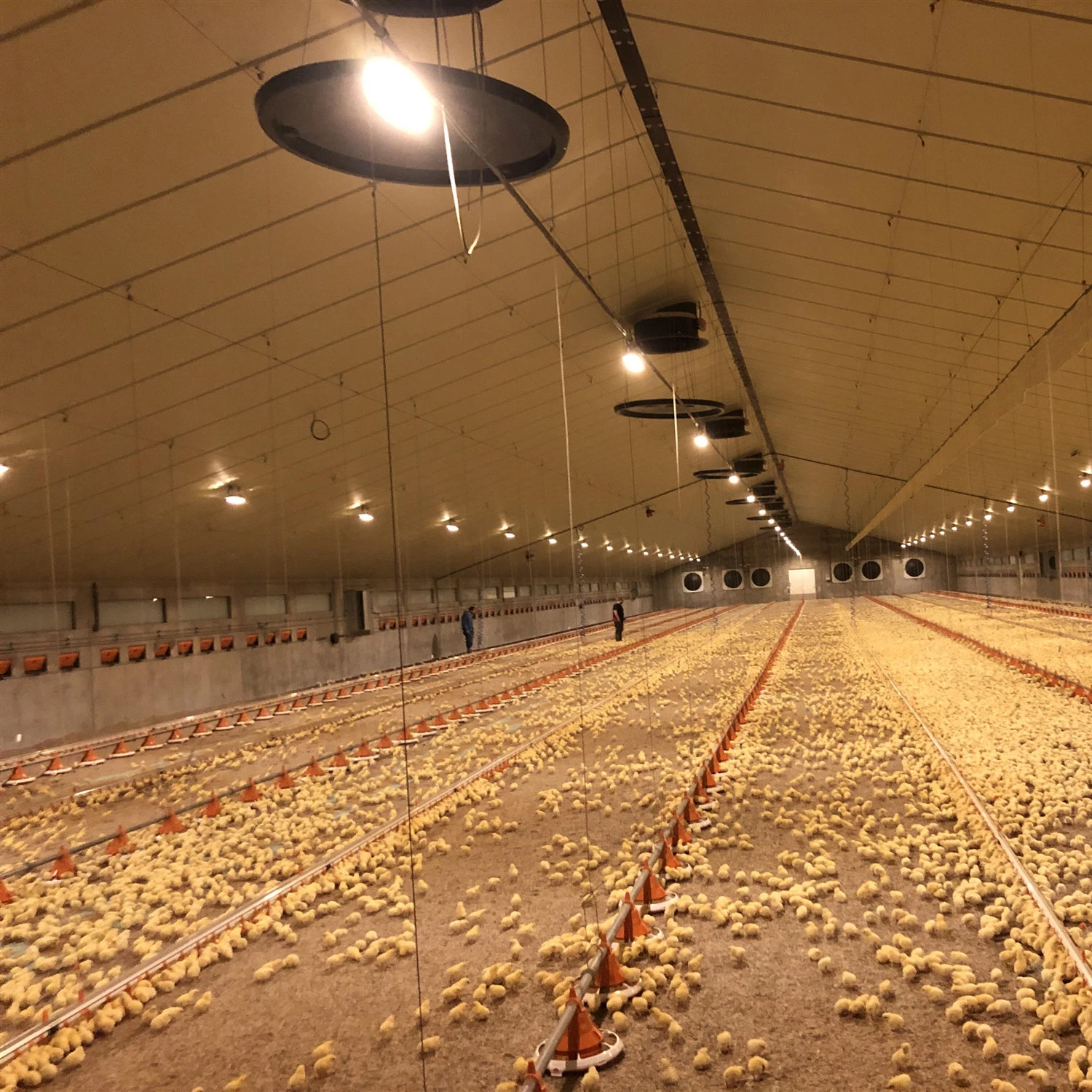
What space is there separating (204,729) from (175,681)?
4.40 meters

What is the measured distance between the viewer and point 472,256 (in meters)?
8.86

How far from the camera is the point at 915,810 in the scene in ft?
20.7

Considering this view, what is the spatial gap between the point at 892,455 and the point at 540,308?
12595mm

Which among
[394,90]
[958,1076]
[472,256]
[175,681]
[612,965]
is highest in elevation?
[472,256]

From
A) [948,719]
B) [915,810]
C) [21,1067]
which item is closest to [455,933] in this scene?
[21,1067]

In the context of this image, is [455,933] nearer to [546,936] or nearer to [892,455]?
[546,936]

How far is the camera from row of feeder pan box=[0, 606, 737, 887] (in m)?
6.37

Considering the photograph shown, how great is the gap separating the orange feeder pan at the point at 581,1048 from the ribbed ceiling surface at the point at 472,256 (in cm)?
556

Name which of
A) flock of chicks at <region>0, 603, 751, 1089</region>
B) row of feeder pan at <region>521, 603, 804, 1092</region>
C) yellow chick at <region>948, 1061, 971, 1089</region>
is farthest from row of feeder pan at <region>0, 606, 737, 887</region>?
yellow chick at <region>948, 1061, 971, 1089</region>

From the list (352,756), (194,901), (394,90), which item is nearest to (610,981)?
(194,901)

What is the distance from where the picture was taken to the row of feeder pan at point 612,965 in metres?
3.23

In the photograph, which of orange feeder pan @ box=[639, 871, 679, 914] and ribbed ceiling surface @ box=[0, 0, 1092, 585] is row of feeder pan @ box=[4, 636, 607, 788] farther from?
orange feeder pan @ box=[639, 871, 679, 914]

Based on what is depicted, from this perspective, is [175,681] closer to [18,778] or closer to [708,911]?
[18,778]

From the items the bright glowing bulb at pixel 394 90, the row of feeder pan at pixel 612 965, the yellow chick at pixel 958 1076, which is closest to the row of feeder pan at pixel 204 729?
the row of feeder pan at pixel 612 965
